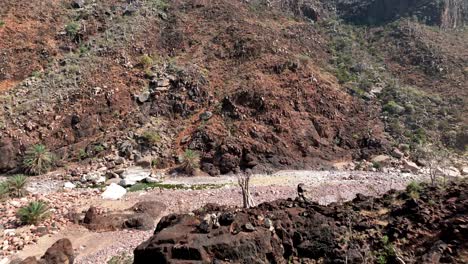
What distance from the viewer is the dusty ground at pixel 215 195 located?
42.2 feet

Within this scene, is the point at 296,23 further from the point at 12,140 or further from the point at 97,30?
the point at 12,140

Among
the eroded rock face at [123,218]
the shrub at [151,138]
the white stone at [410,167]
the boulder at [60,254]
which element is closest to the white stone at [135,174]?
the shrub at [151,138]

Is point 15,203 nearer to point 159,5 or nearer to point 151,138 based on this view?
point 151,138

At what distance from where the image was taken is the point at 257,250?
25.4ft

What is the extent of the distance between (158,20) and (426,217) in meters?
32.5

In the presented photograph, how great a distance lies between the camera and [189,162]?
22.0 meters

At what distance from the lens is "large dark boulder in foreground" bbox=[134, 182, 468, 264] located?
7.55m

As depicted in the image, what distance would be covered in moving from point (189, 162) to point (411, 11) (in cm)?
4228

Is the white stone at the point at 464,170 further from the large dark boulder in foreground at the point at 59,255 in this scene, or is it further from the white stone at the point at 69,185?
the white stone at the point at 69,185

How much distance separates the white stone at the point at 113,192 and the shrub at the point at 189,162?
4.10 metres

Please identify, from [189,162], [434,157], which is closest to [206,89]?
[189,162]

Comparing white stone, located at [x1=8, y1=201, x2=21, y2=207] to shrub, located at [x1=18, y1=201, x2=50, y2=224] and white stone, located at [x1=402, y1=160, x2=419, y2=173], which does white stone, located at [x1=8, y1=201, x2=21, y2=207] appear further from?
white stone, located at [x1=402, y1=160, x2=419, y2=173]

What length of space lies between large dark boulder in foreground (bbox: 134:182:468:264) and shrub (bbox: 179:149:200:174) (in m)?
12.2

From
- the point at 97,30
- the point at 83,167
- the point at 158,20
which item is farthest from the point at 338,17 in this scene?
the point at 83,167
